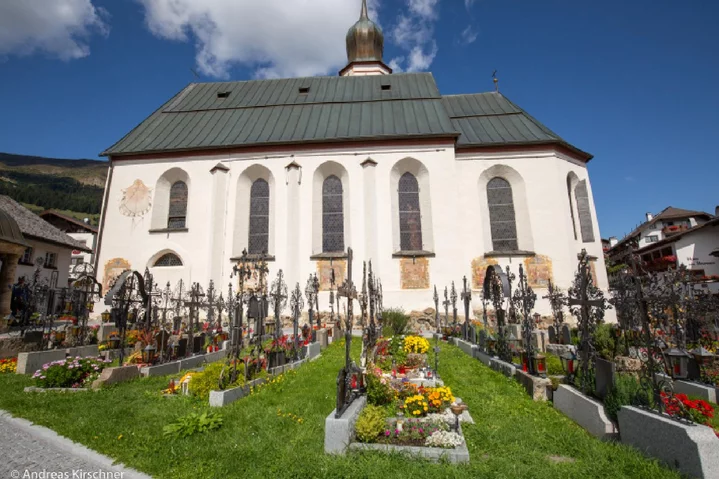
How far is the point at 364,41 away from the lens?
97.0ft

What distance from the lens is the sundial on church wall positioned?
19.0 metres

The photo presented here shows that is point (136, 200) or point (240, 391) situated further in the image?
point (136, 200)

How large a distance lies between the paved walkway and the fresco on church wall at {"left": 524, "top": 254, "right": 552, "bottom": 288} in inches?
677

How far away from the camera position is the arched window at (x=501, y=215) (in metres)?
18.5

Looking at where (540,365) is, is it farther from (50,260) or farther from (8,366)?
(50,260)

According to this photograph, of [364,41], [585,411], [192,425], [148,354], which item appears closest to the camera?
[192,425]

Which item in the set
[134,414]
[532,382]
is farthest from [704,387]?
[134,414]

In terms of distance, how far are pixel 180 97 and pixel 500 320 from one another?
2570 centimetres

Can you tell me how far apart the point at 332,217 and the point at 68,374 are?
43.0 ft

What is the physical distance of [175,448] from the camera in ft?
14.3

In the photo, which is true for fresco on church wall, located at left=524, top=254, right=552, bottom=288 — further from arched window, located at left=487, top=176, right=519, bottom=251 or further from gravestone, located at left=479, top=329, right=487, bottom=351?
gravestone, located at left=479, top=329, right=487, bottom=351

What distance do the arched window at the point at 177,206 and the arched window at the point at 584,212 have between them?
20.7 m

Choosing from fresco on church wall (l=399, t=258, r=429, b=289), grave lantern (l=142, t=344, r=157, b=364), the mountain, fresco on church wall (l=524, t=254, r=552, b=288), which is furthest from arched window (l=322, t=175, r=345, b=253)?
the mountain

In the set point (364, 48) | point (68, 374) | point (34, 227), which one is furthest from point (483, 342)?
point (364, 48)
